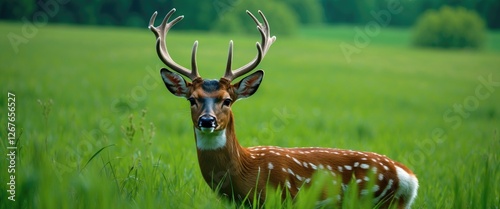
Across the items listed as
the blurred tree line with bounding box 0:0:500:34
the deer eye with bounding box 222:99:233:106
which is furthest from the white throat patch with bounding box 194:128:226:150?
the blurred tree line with bounding box 0:0:500:34

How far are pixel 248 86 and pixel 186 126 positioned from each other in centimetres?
451

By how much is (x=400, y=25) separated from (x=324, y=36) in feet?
64.6

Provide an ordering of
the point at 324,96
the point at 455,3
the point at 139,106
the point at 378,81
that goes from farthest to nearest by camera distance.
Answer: the point at 455,3, the point at 378,81, the point at 324,96, the point at 139,106

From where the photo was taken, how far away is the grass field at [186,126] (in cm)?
326

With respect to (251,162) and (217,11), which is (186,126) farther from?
(217,11)

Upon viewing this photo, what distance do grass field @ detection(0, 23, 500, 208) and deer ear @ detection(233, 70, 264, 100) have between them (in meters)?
0.79

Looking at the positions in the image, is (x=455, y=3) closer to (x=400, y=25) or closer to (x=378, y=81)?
(x=400, y=25)

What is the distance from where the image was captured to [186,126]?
27.2 feet

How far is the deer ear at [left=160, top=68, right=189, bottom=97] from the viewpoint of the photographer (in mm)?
3889

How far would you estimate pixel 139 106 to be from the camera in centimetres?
1088

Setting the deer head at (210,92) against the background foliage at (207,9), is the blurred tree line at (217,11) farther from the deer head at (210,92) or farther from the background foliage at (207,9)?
the deer head at (210,92)

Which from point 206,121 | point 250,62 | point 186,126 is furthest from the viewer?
point 186,126

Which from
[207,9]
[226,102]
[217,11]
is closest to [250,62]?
[226,102]

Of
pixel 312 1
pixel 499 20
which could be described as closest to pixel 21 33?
pixel 499 20
